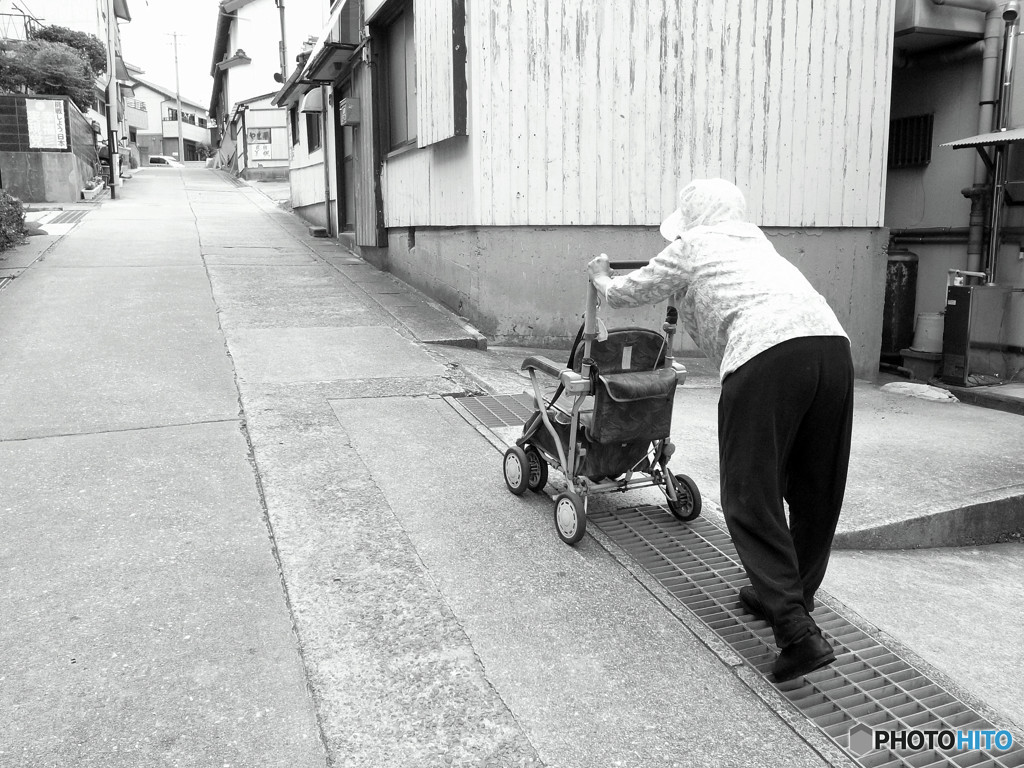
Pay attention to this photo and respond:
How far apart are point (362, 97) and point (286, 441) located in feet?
26.4

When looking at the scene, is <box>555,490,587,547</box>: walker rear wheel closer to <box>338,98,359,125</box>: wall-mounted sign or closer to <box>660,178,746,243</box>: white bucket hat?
<box>660,178,746,243</box>: white bucket hat

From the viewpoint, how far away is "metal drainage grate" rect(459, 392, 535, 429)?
18.8ft

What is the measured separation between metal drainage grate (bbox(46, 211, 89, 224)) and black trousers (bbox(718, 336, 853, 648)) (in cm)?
1559

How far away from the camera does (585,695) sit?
2.84m

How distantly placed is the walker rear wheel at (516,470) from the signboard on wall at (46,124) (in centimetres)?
2031

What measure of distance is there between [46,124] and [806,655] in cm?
2260

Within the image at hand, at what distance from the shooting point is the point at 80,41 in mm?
28062

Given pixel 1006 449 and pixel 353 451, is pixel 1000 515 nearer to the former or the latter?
pixel 1006 449

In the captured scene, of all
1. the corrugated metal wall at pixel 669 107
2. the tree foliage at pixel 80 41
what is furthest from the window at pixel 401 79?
the tree foliage at pixel 80 41

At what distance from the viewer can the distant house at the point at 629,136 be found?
781 centimetres

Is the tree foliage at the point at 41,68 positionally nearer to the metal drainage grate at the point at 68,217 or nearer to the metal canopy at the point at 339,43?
the metal drainage grate at the point at 68,217

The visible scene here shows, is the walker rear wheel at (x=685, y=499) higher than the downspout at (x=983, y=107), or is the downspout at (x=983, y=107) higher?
the downspout at (x=983, y=107)

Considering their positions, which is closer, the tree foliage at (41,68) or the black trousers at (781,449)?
the black trousers at (781,449)

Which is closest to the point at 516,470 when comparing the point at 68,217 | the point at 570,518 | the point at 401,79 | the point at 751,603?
the point at 570,518
